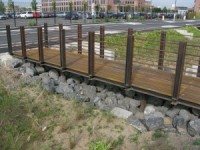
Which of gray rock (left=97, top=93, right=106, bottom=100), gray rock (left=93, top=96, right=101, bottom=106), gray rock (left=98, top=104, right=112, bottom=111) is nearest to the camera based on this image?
gray rock (left=98, top=104, right=112, bottom=111)

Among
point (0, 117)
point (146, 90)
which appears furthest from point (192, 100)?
point (0, 117)

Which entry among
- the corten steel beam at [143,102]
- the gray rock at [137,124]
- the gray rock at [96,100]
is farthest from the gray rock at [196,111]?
the gray rock at [96,100]

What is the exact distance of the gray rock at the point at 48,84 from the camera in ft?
28.3

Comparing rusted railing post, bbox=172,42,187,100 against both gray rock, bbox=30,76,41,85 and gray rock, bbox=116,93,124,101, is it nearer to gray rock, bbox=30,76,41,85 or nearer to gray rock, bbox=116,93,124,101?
gray rock, bbox=116,93,124,101

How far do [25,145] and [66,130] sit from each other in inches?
41.5

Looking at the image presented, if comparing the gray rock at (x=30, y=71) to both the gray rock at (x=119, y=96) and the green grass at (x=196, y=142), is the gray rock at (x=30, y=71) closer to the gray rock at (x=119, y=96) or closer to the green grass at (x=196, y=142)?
the gray rock at (x=119, y=96)

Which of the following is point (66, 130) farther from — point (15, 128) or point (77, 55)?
point (77, 55)

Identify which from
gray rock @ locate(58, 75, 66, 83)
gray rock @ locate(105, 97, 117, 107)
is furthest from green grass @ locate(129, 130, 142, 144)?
gray rock @ locate(58, 75, 66, 83)

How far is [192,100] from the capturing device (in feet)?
20.6

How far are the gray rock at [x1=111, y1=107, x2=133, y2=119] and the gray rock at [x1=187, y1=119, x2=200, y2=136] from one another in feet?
5.16

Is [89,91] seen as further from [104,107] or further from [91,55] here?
[91,55]

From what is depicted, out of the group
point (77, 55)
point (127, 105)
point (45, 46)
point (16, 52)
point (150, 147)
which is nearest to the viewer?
point (150, 147)

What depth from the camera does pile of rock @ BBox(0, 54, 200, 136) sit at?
6.64m

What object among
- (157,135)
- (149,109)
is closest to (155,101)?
(149,109)
